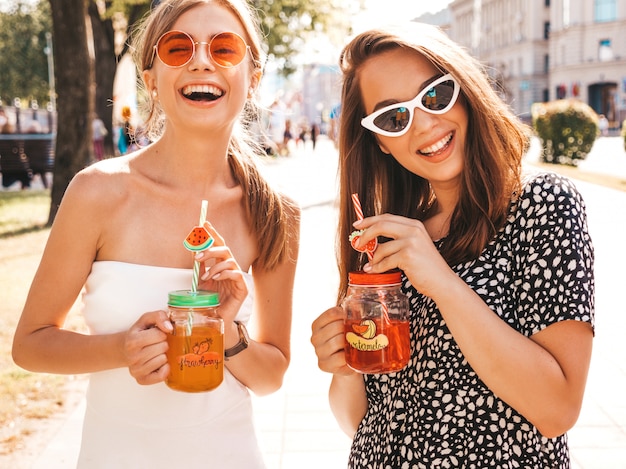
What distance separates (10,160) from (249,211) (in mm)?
17357

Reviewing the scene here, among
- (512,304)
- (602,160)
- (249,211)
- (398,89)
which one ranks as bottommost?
(602,160)

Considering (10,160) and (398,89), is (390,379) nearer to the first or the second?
(398,89)

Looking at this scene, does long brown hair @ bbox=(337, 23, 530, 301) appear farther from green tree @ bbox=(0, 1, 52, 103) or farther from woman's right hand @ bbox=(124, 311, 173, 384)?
green tree @ bbox=(0, 1, 52, 103)

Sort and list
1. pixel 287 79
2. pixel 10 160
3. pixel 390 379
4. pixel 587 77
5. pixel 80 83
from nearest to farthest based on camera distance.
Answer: pixel 390 379 → pixel 80 83 → pixel 10 160 → pixel 287 79 → pixel 587 77

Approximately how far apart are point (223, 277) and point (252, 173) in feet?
2.20

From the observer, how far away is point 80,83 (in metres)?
12.4

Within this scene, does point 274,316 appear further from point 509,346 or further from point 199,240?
point 509,346

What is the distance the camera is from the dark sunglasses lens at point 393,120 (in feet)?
6.89

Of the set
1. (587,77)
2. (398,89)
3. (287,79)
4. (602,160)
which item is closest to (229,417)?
(398,89)

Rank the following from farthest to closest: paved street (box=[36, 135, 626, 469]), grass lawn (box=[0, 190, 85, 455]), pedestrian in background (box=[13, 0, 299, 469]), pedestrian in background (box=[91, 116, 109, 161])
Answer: pedestrian in background (box=[91, 116, 109, 161])
grass lawn (box=[0, 190, 85, 455])
paved street (box=[36, 135, 626, 469])
pedestrian in background (box=[13, 0, 299, 469])

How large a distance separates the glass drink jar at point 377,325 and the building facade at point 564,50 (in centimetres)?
6481

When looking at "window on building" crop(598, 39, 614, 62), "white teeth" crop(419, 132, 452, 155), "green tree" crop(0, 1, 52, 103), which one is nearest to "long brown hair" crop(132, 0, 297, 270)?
"white teeth" crop(419, 132, 452, 155)

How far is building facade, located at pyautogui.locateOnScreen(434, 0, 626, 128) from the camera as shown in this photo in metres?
75.5

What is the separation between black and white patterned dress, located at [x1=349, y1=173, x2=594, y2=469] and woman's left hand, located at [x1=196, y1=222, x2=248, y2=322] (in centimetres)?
51
